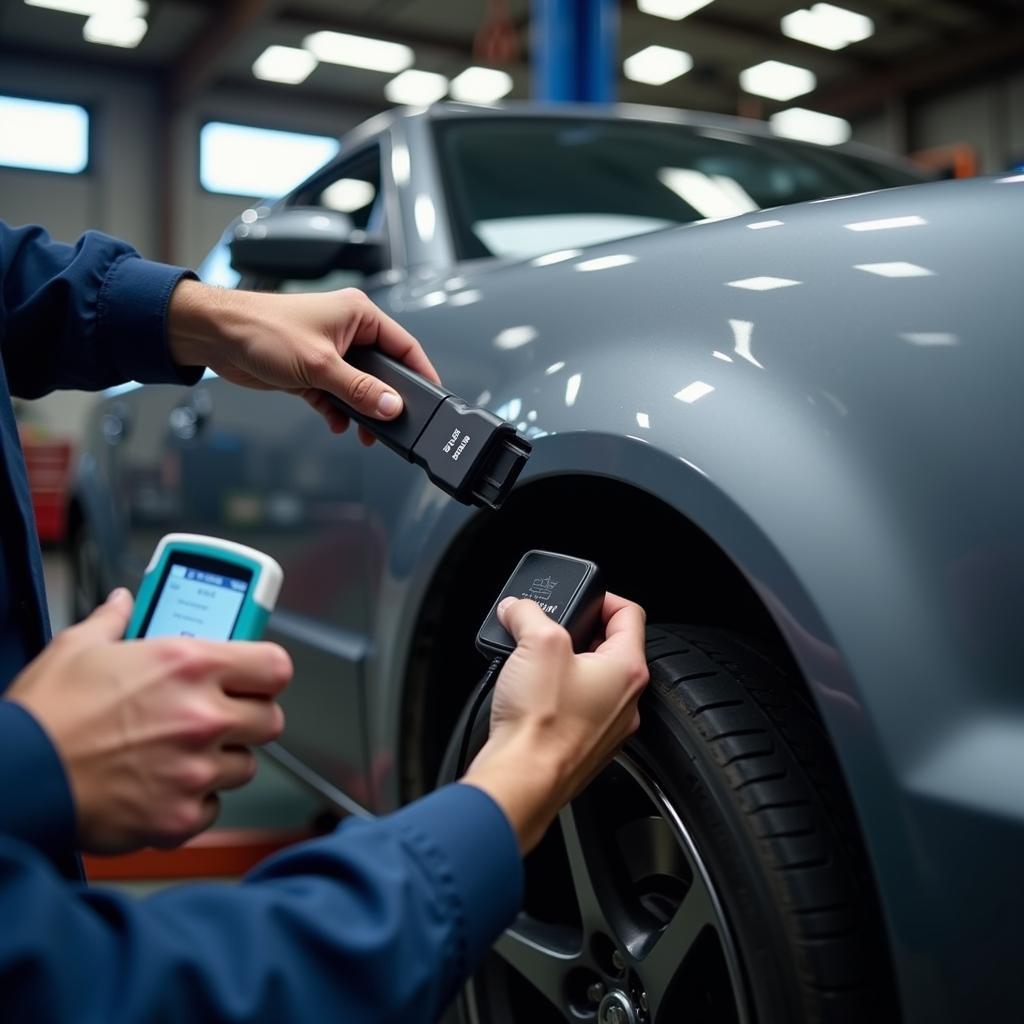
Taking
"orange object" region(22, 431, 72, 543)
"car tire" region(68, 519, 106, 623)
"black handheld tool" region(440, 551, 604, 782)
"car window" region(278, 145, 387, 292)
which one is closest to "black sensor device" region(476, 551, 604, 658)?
"black handheld tool" region(440, 551, 604, 782)

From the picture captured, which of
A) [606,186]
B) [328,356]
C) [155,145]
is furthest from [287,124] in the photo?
[328,356]

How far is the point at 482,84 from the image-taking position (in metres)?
10.5

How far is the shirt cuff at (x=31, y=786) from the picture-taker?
493 mm

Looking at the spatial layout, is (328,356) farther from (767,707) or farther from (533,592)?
(767,707)

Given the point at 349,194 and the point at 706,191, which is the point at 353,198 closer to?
the point at 349,194

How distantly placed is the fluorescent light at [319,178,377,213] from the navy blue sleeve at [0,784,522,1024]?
1410mm

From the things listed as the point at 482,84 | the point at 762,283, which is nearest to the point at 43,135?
the point at 482,84

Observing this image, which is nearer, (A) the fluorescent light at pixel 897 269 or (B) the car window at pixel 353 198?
(A) the fluorescent light at pixel 897 269

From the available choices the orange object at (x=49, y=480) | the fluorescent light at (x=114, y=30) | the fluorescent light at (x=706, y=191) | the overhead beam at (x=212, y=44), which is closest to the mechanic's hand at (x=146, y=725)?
the fluorescent light at (x=706, y=191)

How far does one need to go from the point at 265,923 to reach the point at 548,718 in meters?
0.21

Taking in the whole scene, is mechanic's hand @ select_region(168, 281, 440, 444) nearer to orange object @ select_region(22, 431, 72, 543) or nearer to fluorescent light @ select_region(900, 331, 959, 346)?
fluorescent light @ select_region(900, 331, 959, 346)

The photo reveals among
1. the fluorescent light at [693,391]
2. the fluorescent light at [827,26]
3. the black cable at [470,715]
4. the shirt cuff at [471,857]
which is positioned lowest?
the black cable at [470,715]

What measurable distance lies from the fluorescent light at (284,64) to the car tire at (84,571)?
25.8ft

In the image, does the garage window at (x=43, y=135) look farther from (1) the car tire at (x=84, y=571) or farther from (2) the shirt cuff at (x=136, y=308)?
(2) the shirt cuff at (x=136, y=308)
